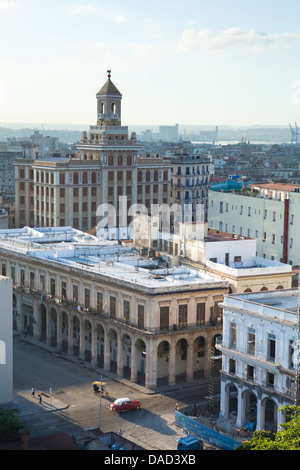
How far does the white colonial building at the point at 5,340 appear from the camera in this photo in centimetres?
6475

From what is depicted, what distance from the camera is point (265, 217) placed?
10319cm

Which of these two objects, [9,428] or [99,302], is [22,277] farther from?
[9,428]

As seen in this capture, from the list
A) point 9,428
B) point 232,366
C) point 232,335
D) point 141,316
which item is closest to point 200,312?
point 141,316

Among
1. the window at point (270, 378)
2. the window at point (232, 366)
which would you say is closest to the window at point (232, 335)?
the window at point (232, 366)

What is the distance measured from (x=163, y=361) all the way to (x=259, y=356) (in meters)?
15.7

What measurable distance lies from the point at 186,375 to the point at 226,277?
996cm

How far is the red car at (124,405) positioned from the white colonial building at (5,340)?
874cm

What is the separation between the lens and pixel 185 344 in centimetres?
7444

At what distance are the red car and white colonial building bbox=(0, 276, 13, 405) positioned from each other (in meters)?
8.74

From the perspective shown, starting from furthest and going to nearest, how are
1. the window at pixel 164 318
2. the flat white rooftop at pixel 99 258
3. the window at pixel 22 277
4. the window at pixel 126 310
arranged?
the window at pixel 22 277
the flat white rooftop at pixel 99 258
the window at pixel 126 310
the window at pixel 164 318

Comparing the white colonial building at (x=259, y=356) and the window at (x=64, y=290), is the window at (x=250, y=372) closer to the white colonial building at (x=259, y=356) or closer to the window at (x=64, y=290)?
the white colonial building at (x=259, y=356)

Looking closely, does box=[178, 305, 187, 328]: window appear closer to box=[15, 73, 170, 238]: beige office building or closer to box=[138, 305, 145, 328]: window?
box=[138, 305, 145, 328]: window

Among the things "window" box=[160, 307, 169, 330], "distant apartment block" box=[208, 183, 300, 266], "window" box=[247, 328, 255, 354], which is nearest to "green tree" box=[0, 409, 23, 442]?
"window" box=[247, 328, 255, 354]

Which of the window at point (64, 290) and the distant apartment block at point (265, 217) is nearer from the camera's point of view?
the window at point (64, 290)
